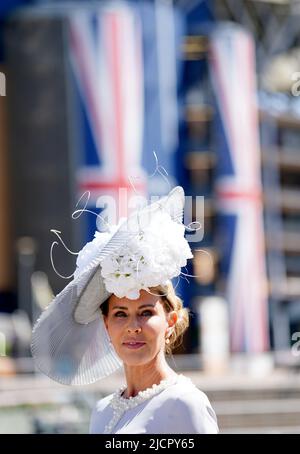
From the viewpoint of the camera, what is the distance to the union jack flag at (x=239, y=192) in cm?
3197

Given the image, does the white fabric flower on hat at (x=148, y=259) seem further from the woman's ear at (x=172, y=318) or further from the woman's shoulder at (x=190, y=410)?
the woman's shoulder at (x=190, y=410)

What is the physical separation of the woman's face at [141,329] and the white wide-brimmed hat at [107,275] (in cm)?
3

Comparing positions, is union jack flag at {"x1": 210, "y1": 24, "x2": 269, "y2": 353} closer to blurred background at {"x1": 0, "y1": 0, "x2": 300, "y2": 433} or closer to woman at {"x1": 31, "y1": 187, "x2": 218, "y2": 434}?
blurred background at {"x1": 0, "y1": 0, "x2": 300, "y2": 433}

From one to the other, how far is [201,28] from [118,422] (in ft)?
113

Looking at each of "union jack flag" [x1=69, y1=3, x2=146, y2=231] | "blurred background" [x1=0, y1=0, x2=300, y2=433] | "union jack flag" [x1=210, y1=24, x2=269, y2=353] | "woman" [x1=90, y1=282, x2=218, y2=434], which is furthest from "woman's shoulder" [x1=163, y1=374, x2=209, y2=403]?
"union jack flag" [x1=210, y1=24, x2=269, y2=353]

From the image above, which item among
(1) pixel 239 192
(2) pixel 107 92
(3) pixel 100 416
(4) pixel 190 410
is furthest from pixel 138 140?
(4) pixel 190 410

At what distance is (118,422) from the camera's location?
222 cm

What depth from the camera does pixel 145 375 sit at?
2227 mm

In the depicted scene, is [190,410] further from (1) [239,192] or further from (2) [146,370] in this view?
(1) [239,192]

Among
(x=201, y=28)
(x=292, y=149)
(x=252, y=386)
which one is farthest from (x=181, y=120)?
(x=252, y=386)

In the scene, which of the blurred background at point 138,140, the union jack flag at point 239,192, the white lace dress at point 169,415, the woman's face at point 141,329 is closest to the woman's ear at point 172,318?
the woman's face at point 141,329

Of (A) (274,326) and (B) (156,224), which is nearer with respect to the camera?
(B) (156,224)

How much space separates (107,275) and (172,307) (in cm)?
13

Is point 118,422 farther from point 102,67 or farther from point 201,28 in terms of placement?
point 201,28
